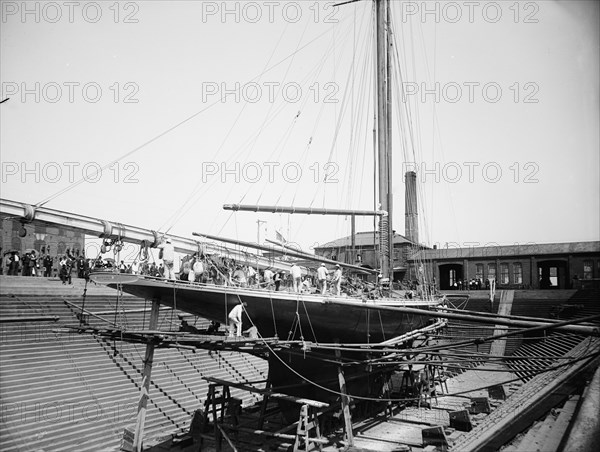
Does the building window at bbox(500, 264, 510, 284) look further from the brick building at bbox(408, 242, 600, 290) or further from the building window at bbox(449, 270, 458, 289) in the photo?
the building window at bbox(449, 270, 458, 289)

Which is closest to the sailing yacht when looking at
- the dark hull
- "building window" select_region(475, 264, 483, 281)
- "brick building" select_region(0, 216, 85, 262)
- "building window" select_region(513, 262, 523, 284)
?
the dark hull

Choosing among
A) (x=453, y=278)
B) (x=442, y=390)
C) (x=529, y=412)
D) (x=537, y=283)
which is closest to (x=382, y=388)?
(x=442, y=390)

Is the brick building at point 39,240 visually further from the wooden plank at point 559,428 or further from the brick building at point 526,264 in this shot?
the wooden plank at point 559,428

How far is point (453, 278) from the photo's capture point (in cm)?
4084

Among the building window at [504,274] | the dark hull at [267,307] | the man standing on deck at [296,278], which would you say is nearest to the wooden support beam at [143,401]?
the dark hull at [267,307]

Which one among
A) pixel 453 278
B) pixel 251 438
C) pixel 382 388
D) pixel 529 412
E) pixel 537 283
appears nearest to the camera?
pixel 529 412

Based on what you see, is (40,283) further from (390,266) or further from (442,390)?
(442,390)

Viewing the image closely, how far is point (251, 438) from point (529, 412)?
401 inches

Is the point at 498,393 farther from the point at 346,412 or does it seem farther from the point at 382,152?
the point at 382,152

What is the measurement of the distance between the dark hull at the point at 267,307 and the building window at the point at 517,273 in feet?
90.9

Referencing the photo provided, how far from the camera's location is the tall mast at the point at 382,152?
17797 millimetres

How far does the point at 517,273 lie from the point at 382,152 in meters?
23.8

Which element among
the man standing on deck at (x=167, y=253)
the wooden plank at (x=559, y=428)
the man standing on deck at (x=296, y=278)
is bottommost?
the wooden plank at (x=559, y=428)

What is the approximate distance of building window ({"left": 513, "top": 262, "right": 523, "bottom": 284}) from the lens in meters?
35.8
